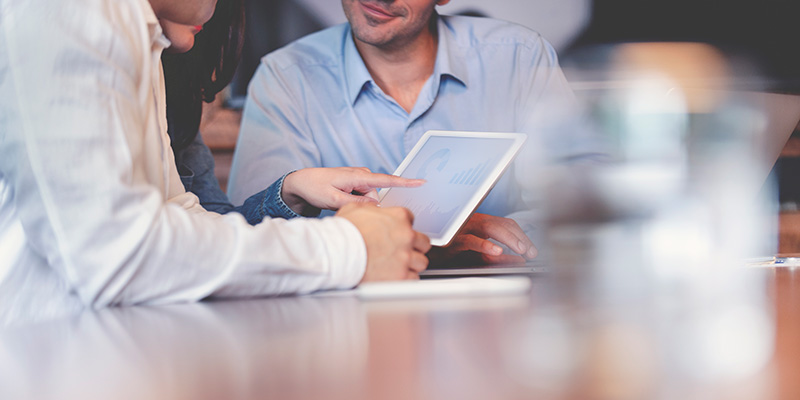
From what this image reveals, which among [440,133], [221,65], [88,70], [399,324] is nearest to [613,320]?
[399,324]

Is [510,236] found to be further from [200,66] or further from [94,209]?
[94,209]

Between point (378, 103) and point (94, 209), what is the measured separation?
1.30 m

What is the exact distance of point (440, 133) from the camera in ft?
3.79

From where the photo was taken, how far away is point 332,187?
1.11m

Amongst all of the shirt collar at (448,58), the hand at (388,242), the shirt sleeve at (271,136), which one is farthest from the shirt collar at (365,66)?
the hand at (388,242)

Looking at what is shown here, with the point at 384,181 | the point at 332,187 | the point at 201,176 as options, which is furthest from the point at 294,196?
the point at 201,176

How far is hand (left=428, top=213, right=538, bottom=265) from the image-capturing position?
1084mm

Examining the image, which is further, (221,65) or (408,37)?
(408,37)

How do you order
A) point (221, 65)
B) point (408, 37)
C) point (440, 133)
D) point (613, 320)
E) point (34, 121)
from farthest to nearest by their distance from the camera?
point (408, 37) < point (221, 65) < point (440, 133) < point (34, 121) < point (613, 320)

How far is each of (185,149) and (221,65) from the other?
20 cm

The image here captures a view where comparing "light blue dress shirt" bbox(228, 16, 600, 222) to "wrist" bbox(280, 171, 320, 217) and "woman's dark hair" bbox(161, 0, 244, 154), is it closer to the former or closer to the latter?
"woman's dark hair" bbox(161, 0, 244, 154)

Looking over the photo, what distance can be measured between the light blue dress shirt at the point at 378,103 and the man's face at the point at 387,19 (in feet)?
0.23

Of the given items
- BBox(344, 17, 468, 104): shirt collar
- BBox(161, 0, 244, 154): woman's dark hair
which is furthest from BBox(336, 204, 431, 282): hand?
BBox(344, 17, 468, 104): shirt collar

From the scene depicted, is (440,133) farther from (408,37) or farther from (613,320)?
(408,37)
